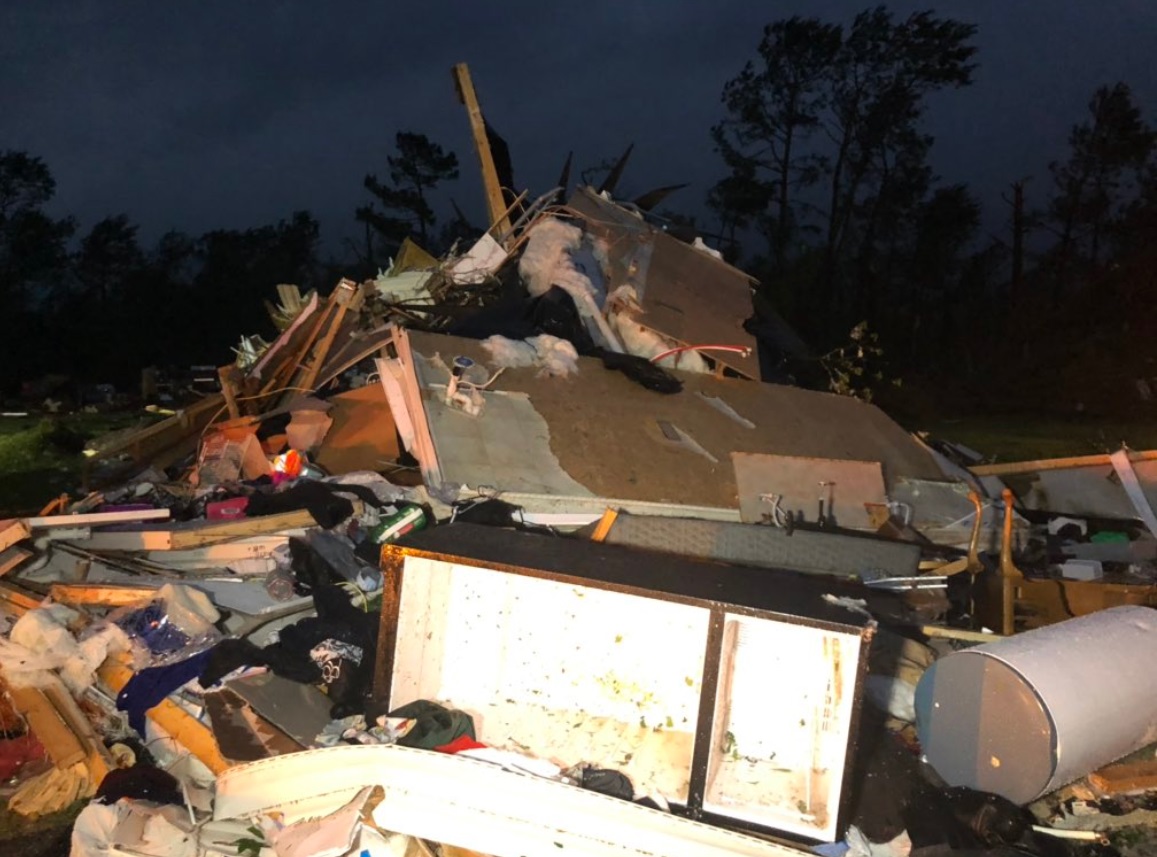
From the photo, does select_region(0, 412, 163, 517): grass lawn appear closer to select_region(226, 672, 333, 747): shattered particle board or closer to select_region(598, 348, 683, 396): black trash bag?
select_region(226, 672, 333, 747): shattered particle board

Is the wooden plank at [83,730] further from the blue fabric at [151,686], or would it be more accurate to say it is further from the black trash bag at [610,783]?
the black trash bag at [610,783]

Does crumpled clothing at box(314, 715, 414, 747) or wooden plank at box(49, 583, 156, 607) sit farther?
wooden plank at box(49, 583, 156, 607)

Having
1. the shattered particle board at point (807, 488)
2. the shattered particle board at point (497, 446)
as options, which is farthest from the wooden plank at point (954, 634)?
the shattered particle board at point (497, 446)

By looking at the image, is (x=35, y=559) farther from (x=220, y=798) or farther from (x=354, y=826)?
(x=354, y=826)

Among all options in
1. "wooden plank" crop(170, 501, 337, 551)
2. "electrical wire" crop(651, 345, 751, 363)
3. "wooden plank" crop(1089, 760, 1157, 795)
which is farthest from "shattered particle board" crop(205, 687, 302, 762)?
"electrical wire" crop(651, 345, 751, 363)

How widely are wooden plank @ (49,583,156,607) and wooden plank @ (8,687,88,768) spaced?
0.50m

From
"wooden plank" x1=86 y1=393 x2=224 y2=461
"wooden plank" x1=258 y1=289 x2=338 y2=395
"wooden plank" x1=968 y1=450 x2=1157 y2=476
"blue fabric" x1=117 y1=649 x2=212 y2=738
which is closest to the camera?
"blue fabric" x1=117 y1=649 x2=212 y2=738

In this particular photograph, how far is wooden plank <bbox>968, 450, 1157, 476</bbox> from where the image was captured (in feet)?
18.8

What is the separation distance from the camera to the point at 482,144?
8.62 m

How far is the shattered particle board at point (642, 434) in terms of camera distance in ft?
15.6

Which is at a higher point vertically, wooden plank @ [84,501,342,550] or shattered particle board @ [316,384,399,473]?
shattered particle board @ [316,384,399,473]

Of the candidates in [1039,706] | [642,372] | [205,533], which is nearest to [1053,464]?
[642,372]

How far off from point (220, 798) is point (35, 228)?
29.1 meters

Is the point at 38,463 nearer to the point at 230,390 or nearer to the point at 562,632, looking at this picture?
the point at 230,390
